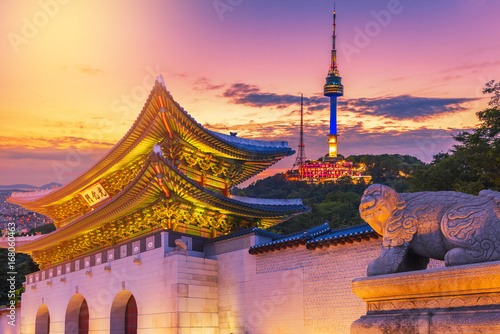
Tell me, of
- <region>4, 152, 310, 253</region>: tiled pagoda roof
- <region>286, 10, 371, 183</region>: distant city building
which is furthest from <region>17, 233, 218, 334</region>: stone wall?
<region>286, 10, 371, 183</region>: distant city building

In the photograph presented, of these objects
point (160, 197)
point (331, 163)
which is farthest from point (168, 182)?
point (331, 163)

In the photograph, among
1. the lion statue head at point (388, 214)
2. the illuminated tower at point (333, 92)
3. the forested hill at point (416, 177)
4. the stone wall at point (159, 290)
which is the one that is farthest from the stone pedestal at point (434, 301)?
the illuminated tower at point (333, 92)

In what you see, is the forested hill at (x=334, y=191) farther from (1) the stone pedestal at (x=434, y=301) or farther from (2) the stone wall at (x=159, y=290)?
(1) the stone pedestal at (x=434, y=301)

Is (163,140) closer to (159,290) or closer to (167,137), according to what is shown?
(167,137)

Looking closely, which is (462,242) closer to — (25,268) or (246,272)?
(246,272)

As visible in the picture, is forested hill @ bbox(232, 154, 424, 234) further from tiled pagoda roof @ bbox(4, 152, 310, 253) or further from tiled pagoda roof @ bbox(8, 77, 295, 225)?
tiled pagoda roof @ bbox(4, 152, 310, 253)

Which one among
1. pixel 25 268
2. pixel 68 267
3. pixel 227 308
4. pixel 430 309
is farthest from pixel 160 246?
pixel 25 268
